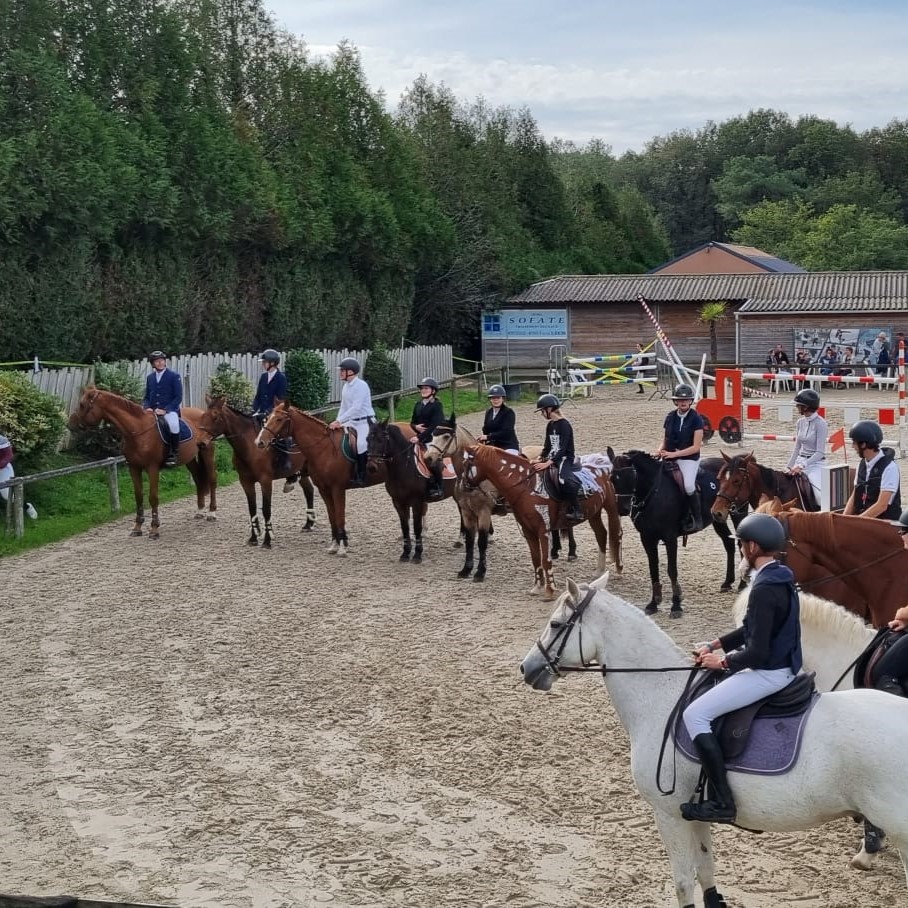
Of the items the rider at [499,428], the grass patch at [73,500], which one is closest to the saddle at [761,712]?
the rider at [499,428]

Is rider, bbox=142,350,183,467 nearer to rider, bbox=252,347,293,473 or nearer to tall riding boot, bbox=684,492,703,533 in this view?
rider, bbox=252,347,293,473

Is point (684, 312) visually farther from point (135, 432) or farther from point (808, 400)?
point (808, 400)

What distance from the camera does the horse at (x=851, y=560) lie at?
743cm

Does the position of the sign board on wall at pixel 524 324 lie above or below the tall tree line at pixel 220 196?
below

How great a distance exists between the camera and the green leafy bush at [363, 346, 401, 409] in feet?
102

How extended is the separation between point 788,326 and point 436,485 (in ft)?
86.8

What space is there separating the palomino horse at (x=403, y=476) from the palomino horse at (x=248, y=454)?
1.36 metres

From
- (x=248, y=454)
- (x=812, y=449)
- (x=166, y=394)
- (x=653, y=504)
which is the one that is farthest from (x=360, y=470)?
(x=812, y=449)

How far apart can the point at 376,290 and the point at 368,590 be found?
78.0 ft

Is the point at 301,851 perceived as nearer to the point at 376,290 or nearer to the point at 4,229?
the point at 4,229

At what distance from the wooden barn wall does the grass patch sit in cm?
2258

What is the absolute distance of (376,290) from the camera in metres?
35.2

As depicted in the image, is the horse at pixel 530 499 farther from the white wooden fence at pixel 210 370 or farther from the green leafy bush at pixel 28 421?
the white wooden fence at pixel 210 370

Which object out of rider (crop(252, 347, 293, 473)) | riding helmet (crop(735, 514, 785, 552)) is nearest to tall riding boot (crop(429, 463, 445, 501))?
rider (crop(252, 347, 293, 473))
